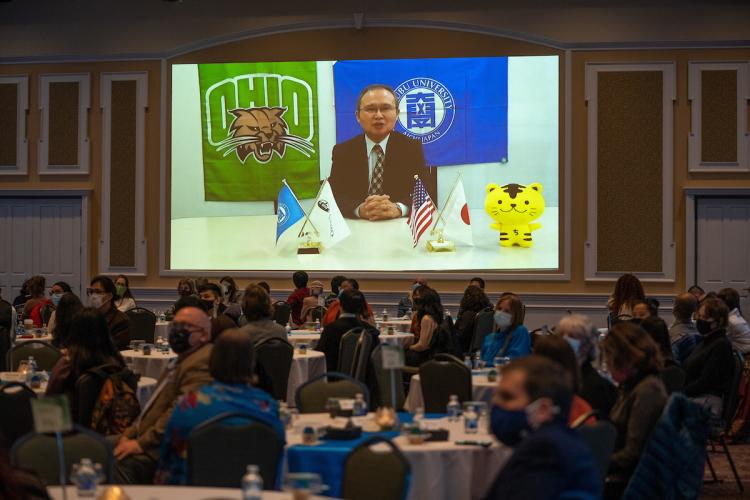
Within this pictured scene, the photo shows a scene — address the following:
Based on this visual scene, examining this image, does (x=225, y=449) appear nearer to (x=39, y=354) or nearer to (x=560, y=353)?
(x=560, y=353)

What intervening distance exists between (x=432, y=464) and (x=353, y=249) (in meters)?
10.7

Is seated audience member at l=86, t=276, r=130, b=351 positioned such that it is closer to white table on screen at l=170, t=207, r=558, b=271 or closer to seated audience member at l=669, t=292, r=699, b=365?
seated audience member at l=669, t=292, r=699, b=365

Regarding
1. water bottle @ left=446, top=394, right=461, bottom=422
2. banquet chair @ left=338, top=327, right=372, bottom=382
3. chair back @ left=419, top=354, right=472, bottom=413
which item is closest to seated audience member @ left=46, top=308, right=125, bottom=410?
water bottle @ left=446, top=394, right=461, bottom=422

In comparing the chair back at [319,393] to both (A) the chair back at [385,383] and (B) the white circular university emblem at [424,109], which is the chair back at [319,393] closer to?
(A) the chair back at [385,383]

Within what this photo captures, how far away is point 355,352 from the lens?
27.7ft

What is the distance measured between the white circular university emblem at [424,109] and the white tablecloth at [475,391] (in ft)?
25.9

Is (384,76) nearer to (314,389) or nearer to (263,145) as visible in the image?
(263,145)

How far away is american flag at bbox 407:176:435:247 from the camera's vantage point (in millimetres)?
15133

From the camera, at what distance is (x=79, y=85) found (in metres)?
16.2

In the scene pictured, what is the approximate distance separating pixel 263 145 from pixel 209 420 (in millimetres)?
11858

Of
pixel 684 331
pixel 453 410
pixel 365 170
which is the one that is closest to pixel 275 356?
pixel 453 410

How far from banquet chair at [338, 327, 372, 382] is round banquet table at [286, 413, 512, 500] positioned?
3.51 meters

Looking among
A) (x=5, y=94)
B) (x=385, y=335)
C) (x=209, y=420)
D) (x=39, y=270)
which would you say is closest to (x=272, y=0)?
(x=5, y=94)

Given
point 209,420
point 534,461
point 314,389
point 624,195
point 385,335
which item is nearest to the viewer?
point 534,461
